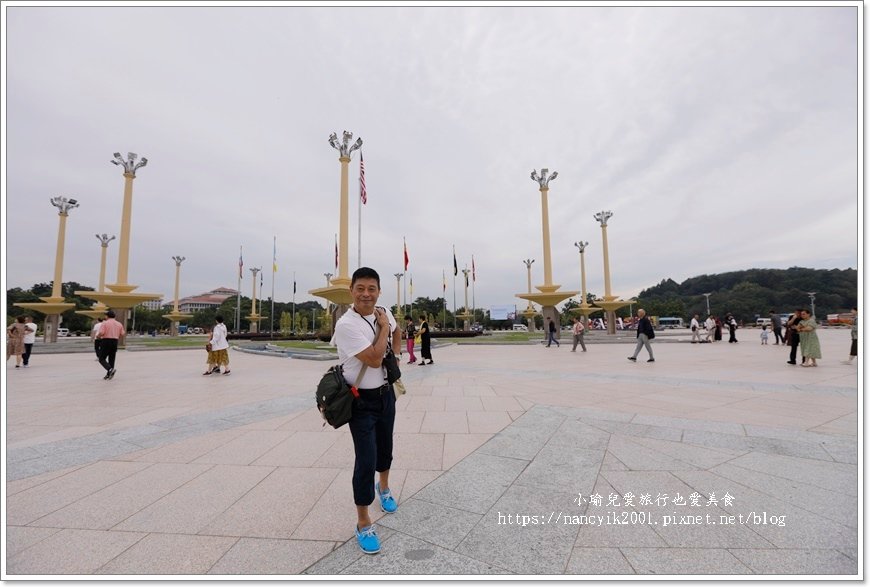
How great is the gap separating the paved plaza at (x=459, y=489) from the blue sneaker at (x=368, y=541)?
47 millimetres

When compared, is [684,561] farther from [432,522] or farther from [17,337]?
[17,337]

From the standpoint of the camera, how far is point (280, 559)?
228 centimetres

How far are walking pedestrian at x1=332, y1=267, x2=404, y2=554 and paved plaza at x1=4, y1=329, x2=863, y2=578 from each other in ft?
0.94

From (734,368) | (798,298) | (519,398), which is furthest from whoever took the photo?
(798,298)

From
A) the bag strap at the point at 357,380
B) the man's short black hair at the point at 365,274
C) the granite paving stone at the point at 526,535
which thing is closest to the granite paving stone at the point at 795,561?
the granite paving stone at the point at 526,535

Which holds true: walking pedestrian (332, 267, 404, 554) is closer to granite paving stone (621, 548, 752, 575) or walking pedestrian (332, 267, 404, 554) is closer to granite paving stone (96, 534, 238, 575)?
granite paving stone (96, 534, 238, 575)

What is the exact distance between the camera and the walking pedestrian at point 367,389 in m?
2.44

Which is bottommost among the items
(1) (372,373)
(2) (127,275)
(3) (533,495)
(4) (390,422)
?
(3) (533,495)

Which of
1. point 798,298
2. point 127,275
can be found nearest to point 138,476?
point 127,275

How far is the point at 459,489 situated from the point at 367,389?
136 centimetres

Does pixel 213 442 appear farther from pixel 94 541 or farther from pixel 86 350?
pixel 86 350

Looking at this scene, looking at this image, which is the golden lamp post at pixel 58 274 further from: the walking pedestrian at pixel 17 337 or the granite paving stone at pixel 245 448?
the granite paving stone at pixel 245 448

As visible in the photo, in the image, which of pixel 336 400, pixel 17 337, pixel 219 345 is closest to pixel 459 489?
pixel 336 400

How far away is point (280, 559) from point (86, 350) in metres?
28.2
